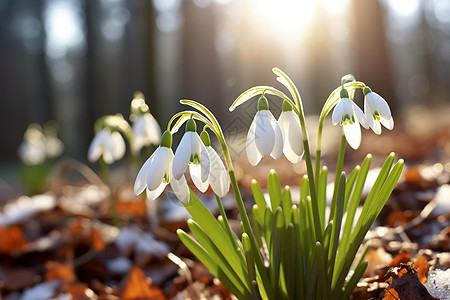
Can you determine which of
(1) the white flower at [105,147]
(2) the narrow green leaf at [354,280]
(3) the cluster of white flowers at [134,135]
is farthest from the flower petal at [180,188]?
(1) the white flower at [105,147]

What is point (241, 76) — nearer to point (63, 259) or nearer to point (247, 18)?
point (247, 18)

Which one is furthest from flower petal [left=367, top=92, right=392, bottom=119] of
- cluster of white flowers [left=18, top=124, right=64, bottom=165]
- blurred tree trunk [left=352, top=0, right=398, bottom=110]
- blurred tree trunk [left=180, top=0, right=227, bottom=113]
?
blurred tree trunk [left=180, top=0, right=227, bottom=113]

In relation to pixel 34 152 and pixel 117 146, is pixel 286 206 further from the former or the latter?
pixel 34 152

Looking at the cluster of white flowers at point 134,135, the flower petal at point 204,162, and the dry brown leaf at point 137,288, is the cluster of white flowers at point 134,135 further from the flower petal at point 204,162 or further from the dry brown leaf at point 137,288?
the flower petal at point 204,162

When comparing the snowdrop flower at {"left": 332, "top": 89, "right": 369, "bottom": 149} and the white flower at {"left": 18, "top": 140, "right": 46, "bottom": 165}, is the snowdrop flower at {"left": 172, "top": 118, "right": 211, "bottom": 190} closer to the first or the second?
the snowdrop flower at {"left": 332, "top": 89, "right": 369, "bottom": 149}

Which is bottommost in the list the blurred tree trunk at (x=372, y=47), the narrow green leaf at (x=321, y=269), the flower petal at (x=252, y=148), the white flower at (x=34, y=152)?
the white flower at (x=34, y=152)

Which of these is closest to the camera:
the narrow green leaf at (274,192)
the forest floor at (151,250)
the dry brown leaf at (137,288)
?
the narrow green leaf at (274,192)

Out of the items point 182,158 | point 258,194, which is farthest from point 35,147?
point 182,158
